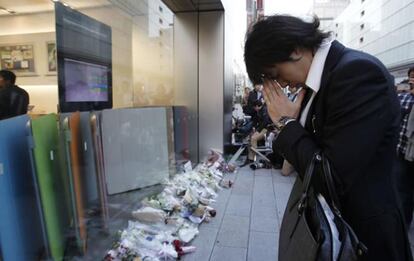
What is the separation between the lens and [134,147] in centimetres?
405

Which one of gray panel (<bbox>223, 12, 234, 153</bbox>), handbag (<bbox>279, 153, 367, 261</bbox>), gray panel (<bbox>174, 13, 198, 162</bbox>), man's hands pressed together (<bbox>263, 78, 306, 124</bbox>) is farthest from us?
gray panel (<bbox>223, 12, 234, 153</bbox>)

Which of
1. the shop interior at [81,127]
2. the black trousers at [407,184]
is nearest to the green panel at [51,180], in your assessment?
the shop interior at [81,127]

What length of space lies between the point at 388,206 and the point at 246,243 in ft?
8.20

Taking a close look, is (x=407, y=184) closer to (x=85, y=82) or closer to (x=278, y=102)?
(x=278, y=102)

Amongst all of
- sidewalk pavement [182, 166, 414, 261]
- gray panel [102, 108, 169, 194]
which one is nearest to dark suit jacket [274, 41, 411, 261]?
sidewalk pavement [182, 166, 414, 261]

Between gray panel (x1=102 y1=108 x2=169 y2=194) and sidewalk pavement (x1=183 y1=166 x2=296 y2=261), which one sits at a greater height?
gray panel (x1=102 y1=108 x2=169 y2=194)

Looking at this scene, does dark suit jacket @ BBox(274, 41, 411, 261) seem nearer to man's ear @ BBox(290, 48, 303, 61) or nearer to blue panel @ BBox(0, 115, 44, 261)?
man's ear @ BBox(290, 48, 303, 61)

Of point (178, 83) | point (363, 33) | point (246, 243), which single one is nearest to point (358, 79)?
point (246, 243)

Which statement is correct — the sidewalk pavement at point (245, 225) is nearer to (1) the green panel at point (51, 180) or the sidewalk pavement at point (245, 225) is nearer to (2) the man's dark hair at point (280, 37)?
(1) the green panel at point (51, 180)

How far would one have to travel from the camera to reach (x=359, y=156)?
953 mm

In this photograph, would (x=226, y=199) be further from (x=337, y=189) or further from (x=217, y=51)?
(x=337, y=189)

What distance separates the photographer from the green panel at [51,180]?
2332 millimetres

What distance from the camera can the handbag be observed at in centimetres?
89

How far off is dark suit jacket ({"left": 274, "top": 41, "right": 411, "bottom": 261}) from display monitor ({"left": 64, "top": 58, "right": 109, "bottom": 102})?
2.23 meters
